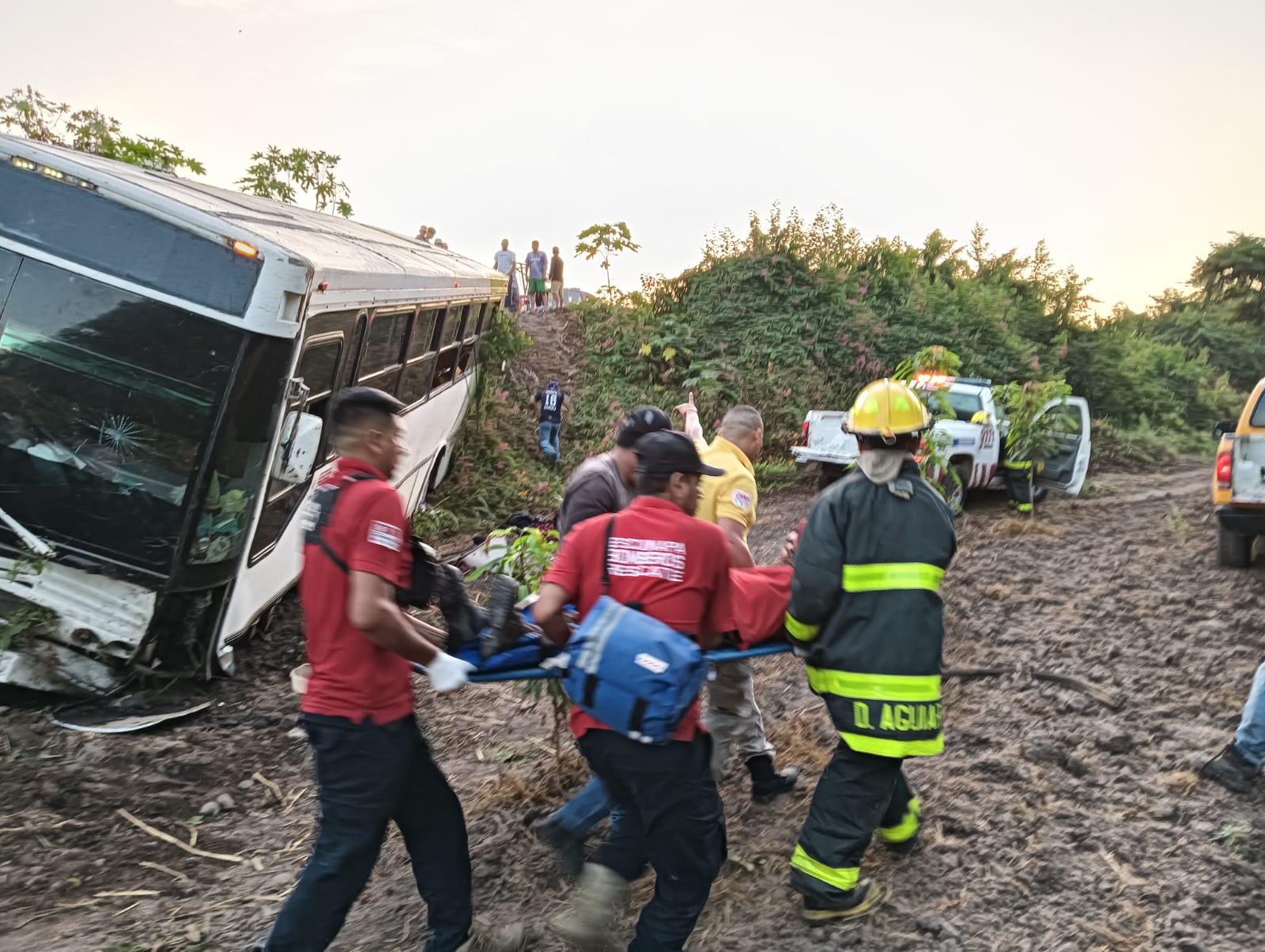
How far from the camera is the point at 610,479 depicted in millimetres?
4223

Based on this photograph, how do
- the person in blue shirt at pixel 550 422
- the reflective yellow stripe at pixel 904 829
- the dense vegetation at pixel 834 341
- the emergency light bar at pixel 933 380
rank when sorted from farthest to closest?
1. the dense vegetation at pixel 834 341
2. the person in blue shirt at pixel 550 422
3. the emergency light bar at pixel 933 380
4. the reflective yellow stripe at pixel 904 829

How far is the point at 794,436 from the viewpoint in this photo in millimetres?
17391

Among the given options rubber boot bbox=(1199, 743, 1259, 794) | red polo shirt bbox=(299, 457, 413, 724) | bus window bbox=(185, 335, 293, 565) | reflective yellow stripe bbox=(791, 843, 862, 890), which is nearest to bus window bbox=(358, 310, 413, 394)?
bus window bbox=(185, 335, 293, 565)

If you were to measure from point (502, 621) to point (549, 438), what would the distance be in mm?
13064

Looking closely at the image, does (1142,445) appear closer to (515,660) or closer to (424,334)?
(424,334)

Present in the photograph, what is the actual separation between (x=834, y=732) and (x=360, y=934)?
→ 263cm

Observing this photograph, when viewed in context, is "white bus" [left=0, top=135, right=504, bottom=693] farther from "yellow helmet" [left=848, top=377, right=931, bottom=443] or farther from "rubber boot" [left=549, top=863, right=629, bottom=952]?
"yellow helmet" [left=848, top=377, right=931, bottom=443]

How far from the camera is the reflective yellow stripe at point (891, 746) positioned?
350 centimetres

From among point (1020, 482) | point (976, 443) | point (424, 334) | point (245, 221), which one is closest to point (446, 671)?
point (245, 221)

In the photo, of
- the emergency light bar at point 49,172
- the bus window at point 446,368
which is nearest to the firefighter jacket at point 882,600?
the emergency light bar at point 49,172

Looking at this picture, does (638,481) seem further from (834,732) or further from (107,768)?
(107,768)

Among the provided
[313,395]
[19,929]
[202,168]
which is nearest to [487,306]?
[202,168]

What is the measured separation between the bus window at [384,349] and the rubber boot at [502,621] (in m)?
4.50

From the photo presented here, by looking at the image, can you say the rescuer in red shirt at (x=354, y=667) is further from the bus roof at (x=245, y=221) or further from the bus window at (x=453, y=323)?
the bus window at (x=453, y=323)
